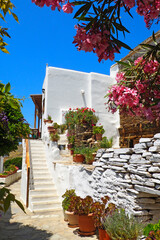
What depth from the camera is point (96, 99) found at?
1232 centimetres

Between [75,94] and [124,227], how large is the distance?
9.53 metres

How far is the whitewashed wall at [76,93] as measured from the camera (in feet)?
38.3

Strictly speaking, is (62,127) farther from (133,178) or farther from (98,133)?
(133,178)

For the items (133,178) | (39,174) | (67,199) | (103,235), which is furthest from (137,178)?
(39,174)

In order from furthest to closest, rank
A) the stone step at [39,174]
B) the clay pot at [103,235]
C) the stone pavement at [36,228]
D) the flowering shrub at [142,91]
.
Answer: the stone step at [39,174], the stone pavement at [36,228], the clay pot at [103,235], the flowering shrub at [142,91]

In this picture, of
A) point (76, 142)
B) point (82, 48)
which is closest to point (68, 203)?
point (76, 142)

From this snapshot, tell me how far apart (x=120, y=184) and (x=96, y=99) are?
868cm

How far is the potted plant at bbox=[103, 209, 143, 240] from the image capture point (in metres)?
3.28

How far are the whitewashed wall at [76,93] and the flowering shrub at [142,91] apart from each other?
373 inches

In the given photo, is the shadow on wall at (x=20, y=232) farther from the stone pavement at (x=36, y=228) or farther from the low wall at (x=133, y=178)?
the low wall at (x=133, y=178)

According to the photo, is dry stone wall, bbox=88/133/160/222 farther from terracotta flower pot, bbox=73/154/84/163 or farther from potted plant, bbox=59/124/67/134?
potted plant, bbox=59/124/67/134

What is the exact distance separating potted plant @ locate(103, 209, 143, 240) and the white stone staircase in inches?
115

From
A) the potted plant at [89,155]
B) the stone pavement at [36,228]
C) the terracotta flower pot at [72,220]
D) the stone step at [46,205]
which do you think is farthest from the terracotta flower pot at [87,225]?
the potted plant at [89,155]

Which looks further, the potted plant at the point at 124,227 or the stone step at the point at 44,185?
the stone step at the point at 44,185
